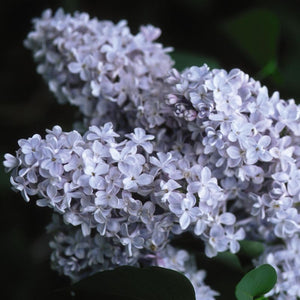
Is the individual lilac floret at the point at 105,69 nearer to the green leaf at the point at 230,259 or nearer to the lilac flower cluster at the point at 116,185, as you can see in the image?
the lilac flower cluster at the point at 116,185

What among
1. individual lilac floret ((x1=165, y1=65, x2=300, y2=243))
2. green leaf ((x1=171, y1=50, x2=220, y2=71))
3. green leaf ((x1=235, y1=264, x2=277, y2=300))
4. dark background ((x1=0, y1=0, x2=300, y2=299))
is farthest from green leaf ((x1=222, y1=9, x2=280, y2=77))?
green leaf ((x1=235, y1=264, x2=277, y2=300))

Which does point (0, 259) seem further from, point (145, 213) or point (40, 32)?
point (145, 213)

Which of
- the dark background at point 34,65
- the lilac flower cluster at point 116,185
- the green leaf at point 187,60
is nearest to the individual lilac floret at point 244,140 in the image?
the lilac flower cluster at point 116,185

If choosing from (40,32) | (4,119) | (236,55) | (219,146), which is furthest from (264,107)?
(4,119)

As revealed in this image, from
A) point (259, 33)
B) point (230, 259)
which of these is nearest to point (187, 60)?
point (259, 33)

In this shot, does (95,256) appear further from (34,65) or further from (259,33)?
(34,65)
